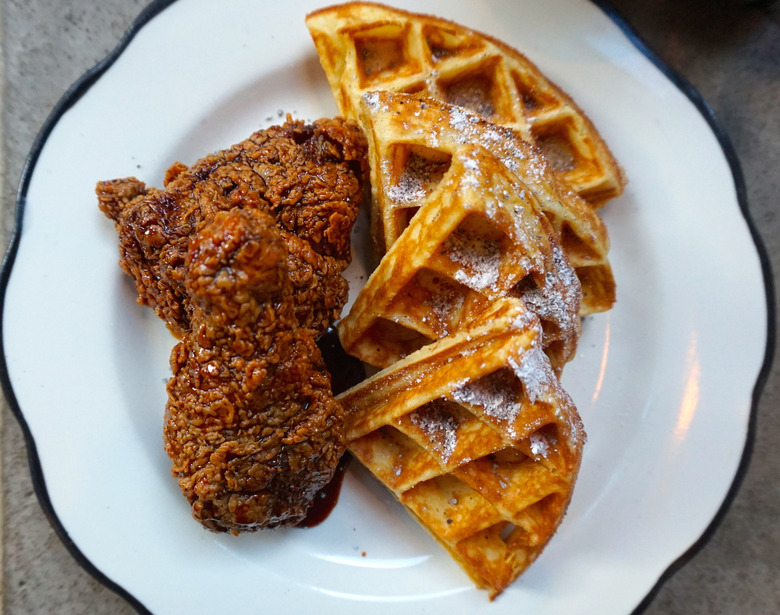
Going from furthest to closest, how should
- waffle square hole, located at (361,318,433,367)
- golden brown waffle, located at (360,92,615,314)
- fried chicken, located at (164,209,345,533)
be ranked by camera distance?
1. waffle square hole, located at (361,318,433,367)
2. golden brown waffle, located at (360,92,615,314)
3. fried chicken, located at (164,209,345,533)

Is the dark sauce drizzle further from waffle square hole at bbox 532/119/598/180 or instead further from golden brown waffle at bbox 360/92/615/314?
waffle square hole at bbox 532/119/598/180

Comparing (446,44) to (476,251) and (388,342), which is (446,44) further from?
(388,342)

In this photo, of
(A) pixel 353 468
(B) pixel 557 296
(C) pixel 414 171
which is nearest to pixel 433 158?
(C) pixel 414 171

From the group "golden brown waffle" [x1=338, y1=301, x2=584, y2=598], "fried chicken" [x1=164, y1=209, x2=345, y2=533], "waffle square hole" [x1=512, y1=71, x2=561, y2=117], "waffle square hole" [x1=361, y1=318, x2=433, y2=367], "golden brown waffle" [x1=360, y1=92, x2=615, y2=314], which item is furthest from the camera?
"waffle square hole" [x1=512, y1=71, x2=561, y2=117]

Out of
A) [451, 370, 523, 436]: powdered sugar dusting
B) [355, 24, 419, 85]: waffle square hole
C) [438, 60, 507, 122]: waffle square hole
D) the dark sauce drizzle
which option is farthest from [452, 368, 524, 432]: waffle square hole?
[355, 24, 419, 85]: waffle square hole

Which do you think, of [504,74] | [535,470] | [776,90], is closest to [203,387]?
[535,470]

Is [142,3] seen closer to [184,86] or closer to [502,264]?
[184,86]

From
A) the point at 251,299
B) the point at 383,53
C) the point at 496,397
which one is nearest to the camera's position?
the point at 251,299
